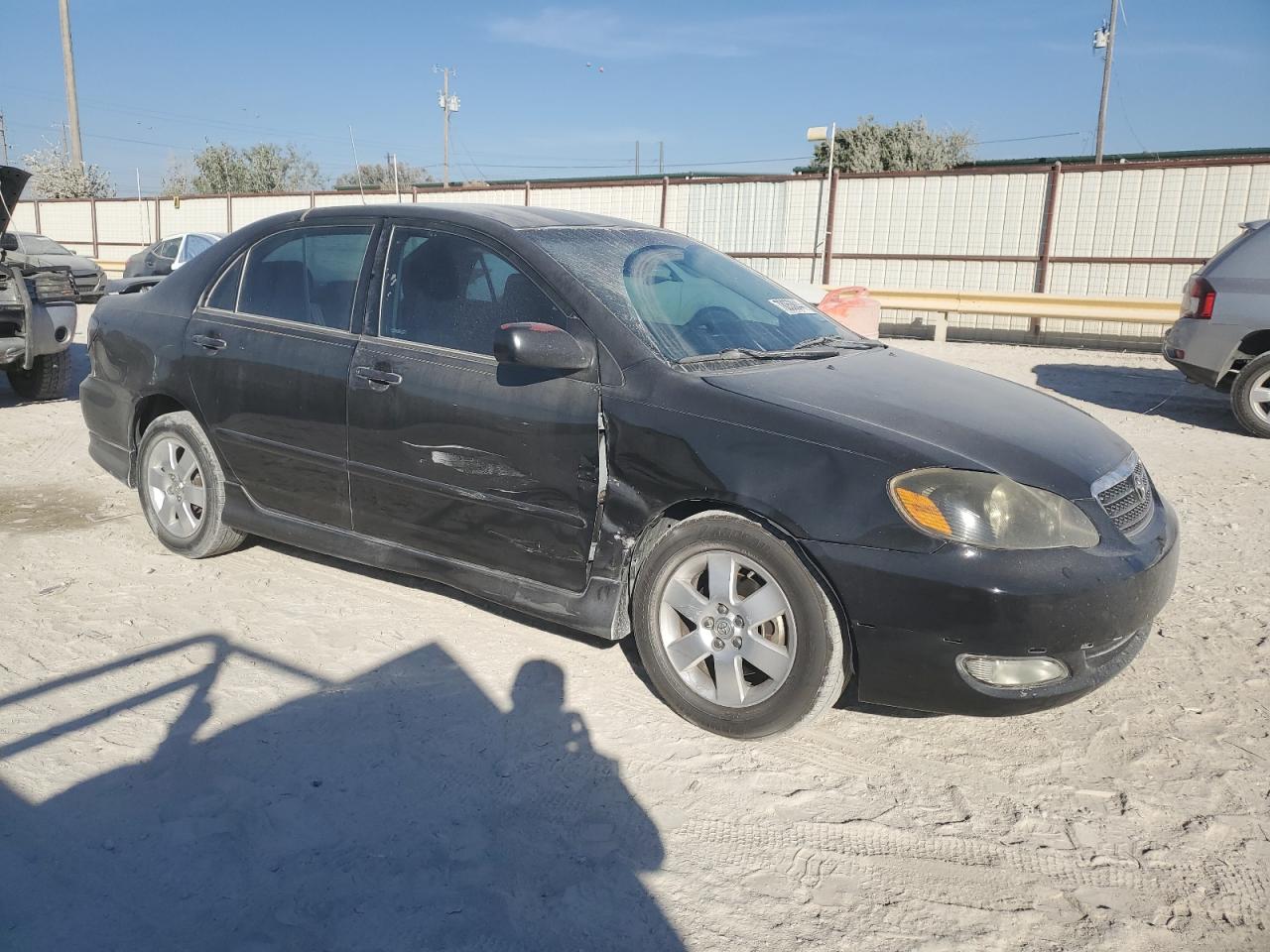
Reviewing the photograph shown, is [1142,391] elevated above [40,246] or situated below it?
below

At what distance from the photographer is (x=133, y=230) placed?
27.5 meters

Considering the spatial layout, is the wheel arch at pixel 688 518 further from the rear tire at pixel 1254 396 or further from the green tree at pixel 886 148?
the green tree at pixel 886 148

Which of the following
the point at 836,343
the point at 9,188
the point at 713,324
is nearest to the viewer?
the point at 713,324

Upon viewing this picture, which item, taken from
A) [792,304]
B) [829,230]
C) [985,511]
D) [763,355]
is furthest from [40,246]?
[985,511]

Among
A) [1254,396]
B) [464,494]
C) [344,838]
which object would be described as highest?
[464,494]

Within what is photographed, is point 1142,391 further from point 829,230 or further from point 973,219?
point 829,230

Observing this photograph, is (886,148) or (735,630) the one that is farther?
(886,148)

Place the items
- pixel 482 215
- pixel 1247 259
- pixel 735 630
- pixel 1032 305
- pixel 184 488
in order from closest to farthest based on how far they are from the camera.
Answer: pixel 735 630 < pixel 482 215 < pixel 184 488 < pixel 1247 259 < pixel 1032 305

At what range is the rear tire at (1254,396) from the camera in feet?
25.5

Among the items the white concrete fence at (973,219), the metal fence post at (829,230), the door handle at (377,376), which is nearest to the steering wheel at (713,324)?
the door handle at (377,376)

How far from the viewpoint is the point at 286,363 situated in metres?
4.15

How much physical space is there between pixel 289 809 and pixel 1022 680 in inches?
84.9

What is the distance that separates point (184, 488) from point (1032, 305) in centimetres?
1271

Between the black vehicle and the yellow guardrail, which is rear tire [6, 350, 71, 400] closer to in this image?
the black vehicle
